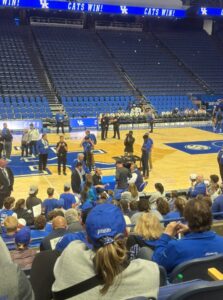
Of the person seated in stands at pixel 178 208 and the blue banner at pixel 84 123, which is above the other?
the blue banner at pixel 84 123

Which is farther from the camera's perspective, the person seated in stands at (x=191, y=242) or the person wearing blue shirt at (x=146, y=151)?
the person wearing blue shirt at (x=146, y=151)

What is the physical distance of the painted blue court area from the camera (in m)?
20.4

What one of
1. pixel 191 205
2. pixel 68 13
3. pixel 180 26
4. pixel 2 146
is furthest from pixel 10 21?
pixel 191 205

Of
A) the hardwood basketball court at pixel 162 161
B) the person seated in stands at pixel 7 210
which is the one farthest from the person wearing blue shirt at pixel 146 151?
the person seated in stands at pixel 7 210

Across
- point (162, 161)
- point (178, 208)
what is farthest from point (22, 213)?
point (162, 161)

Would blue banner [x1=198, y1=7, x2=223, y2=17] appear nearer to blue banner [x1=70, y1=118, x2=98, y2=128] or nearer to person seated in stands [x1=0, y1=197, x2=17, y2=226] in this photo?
blue banner [x1=70, y1=118, x2=98, y2=128]

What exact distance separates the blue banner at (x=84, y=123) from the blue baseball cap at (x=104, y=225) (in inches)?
930

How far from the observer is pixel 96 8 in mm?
33062

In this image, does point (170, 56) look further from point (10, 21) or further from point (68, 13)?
point (10, 21)

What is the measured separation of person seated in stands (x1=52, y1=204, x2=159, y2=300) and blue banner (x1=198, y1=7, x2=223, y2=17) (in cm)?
3717

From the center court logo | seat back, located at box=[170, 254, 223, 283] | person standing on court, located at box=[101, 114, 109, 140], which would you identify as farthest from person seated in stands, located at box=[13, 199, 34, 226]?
person standing on court, located at box=[101, 114, 109, 140]

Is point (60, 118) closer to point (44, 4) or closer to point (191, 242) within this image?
point (44, 4)

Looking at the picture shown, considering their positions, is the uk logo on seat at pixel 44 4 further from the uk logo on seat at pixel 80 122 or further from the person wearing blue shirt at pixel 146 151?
the person wearing blue shirt at pixel 146 151

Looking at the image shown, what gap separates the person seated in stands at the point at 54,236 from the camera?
4.47 metres
